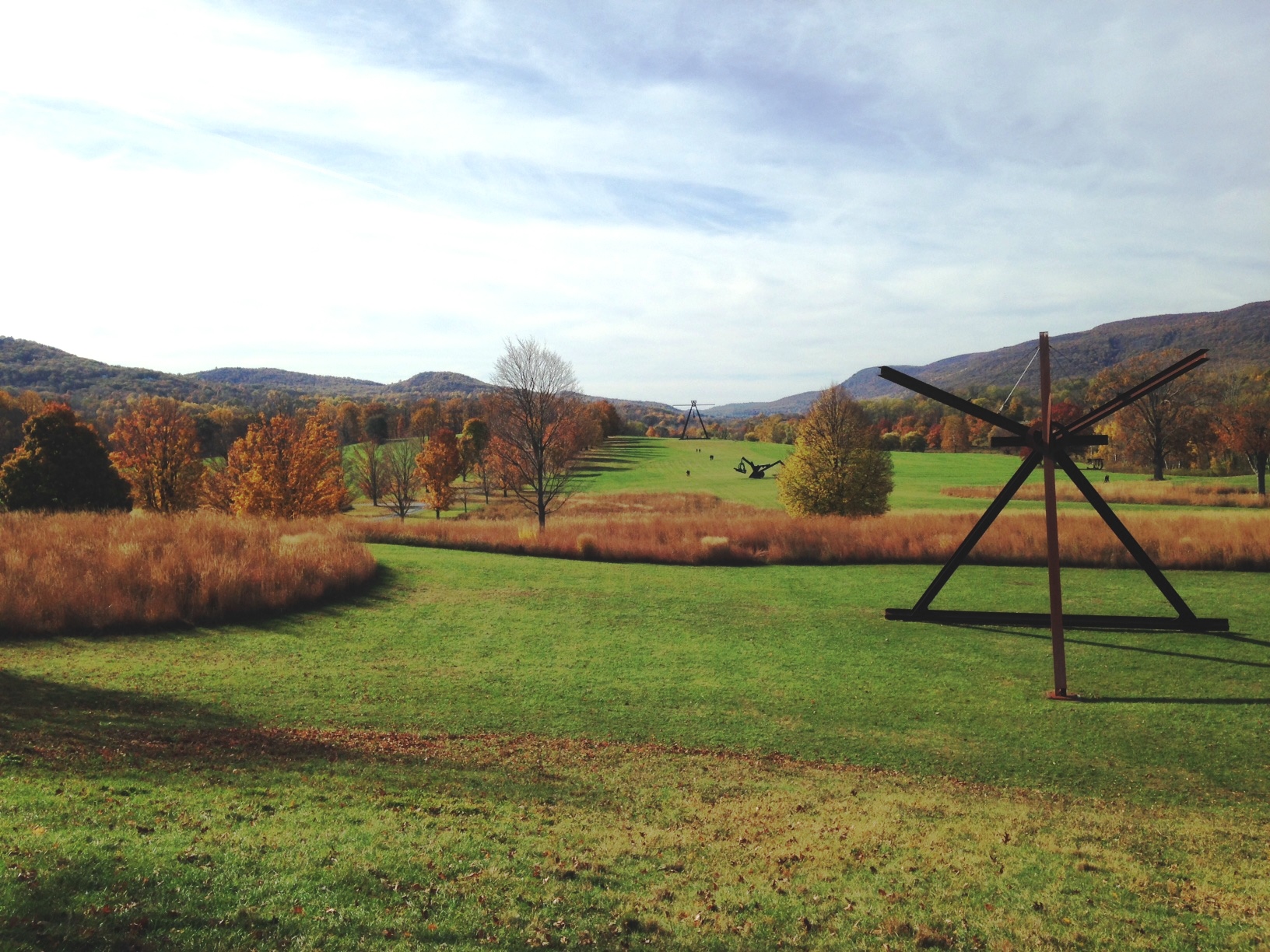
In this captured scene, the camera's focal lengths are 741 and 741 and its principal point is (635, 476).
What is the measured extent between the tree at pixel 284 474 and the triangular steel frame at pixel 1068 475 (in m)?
30.6

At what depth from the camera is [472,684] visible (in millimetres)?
11680

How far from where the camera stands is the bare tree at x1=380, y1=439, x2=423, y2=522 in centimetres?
5594

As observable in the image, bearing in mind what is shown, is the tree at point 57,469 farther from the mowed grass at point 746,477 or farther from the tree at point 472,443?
the tree at point 472,443

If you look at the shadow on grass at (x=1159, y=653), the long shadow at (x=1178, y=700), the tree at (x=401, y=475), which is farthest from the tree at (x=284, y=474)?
the long shadow at (x=1178, y=700)

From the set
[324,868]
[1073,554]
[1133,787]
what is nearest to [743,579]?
[1073,554]

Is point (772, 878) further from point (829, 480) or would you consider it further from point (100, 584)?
point (829, 480)

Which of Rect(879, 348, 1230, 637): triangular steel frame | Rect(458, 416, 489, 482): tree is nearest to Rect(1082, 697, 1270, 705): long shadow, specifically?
Rect(879, 348, 1230, 637): triangular steel frame

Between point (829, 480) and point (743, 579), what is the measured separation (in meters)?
15.3

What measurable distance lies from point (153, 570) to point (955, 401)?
15.1 metres

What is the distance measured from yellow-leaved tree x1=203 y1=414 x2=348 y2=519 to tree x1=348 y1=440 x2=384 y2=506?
17557mm

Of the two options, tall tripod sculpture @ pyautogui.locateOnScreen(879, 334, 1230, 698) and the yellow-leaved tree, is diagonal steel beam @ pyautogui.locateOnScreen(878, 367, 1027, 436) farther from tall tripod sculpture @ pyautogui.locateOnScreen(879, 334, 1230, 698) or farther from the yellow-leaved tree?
the yellow-leaved tree

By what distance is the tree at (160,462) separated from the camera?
1716 inches

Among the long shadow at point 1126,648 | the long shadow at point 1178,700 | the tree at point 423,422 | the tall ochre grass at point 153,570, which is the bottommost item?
the long shadow at point 1178,700

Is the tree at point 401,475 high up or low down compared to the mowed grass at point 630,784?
up
